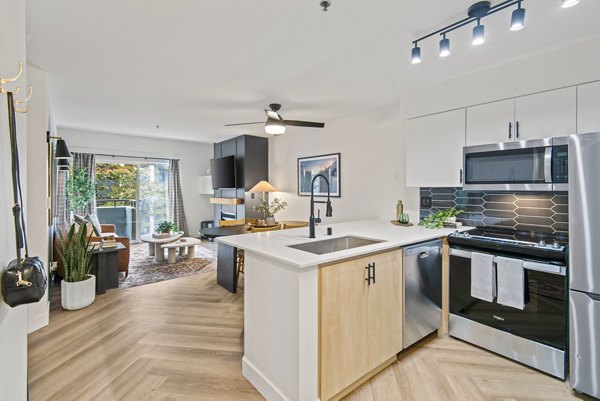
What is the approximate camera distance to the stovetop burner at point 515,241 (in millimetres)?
1976

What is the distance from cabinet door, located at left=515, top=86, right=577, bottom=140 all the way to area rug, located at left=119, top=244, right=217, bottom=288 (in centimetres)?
435

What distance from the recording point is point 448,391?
6.25 ft

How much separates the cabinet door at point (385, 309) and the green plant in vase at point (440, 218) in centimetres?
94

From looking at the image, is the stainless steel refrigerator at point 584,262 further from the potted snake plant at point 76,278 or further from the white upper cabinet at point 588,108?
the potted snake plant at point 76,278

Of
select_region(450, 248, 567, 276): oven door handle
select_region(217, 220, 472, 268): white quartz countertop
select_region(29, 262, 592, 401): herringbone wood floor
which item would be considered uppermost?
select_region(217, 220, 472, 268): white quartz countertop

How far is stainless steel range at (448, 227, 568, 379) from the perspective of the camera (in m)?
1.98

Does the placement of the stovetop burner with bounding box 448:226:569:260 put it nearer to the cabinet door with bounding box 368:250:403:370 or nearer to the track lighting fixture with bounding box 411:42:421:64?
the cabinet door with bounding box 368:250:403:370

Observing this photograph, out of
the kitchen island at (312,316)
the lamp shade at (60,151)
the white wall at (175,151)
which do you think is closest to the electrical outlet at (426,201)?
the kitchen island at (312,316)

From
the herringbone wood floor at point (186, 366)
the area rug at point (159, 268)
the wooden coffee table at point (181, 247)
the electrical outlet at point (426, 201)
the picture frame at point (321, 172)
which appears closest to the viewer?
the herringbone wood floor at point (186, 366)

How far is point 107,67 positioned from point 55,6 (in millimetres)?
914

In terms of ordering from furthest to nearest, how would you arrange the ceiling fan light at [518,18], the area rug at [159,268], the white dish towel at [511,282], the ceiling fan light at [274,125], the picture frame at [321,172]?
the picture frame at [321,172] < the area rug at [159,268] < the ceiling fan light at [274,125] < the white dish towel at [511,282] < the ceiling fan light at [518,18]

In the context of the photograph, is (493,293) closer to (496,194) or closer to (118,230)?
(496,194)

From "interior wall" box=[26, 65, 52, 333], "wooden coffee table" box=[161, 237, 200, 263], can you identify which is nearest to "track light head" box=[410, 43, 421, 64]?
"interior wall" box=[26, 65, 52, 333]

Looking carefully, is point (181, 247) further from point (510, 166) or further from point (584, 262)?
point (584, 262)
